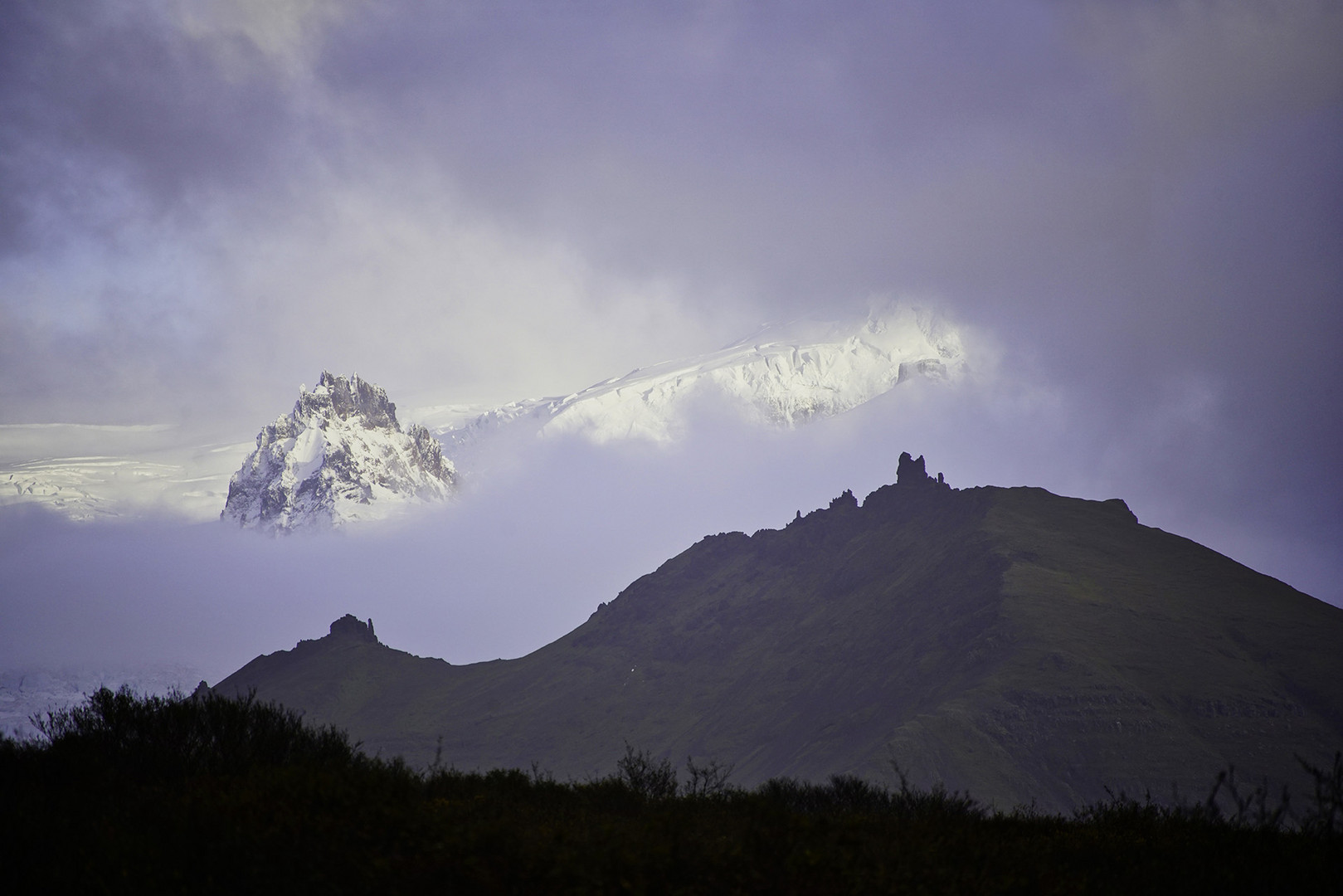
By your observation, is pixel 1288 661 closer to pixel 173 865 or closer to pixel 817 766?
pixel 817 766

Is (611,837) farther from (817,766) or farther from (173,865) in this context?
(817,766)

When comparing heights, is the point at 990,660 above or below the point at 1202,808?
above

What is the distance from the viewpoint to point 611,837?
13312 millimetres

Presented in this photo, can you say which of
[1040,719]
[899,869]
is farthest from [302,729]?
[1040,719]

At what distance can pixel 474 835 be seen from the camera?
41.7 feet

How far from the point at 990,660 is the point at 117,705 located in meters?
201

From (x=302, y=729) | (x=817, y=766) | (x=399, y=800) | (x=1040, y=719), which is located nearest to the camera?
(x=399, y=800)

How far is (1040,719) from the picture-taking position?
16950 cm

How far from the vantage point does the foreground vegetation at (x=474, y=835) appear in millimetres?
12148

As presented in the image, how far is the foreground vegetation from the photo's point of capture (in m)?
12.1

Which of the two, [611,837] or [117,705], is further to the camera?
[117,705]

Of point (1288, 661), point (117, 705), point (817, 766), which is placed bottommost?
point (817, 766)

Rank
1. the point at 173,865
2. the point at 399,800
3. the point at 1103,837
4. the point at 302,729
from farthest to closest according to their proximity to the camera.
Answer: the point at 302,729 → the point at 1103,837 → the point at 399,800 → the point at 173,865

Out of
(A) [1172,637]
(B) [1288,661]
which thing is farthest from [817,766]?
(B) [1288,661]
